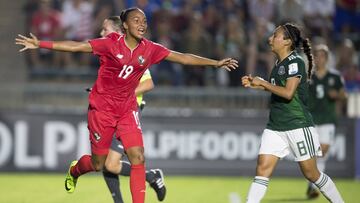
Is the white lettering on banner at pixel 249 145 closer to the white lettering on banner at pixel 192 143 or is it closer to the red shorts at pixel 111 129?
the white lettering on banner at pixel 192 143

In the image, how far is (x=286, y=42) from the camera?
31.7ft

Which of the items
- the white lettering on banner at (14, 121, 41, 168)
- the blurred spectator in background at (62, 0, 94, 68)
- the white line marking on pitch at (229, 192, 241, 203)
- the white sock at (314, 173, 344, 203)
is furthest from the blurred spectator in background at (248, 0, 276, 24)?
the white sock at (314, 173, 344, 203)

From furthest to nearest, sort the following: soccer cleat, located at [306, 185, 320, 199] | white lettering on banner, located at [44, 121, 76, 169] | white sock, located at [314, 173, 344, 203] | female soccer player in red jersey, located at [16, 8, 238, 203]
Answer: white lettering on banner, located at [44, 121, 76, 169], soccer cleat, located at [306, 185, 320, 199], white sock, located at [314, 173, 344, 203], female soccer player in red jersey, located at [16, 8, 238, 203]

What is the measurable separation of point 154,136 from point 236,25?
2.95 meters

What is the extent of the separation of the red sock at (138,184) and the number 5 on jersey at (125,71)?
3.17ft

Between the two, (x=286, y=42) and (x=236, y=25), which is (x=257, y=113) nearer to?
(x=236, y=25)

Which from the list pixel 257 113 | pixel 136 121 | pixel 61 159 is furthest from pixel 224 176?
pixel 136 121

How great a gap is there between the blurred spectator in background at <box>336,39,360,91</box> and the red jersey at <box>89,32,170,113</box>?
907 cm

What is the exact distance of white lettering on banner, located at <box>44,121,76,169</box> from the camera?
1670cm

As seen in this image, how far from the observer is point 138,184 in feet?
31.0

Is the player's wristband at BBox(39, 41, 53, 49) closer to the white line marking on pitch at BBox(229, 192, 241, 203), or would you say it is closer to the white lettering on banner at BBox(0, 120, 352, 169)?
the white line marking on pitch at BBox(229, 192, 241, 203)

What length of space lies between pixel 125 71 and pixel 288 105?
176 centimetres

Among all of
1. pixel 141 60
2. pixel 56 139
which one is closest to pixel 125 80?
pixel 141 60

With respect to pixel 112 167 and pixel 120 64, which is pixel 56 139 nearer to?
pixel 112 167
